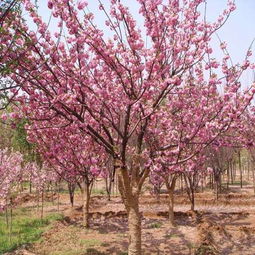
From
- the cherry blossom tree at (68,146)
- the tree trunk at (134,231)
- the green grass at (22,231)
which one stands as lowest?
the green grass at (22,231)

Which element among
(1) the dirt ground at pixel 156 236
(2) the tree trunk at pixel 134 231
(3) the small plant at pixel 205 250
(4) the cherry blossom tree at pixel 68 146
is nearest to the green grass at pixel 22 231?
(1) the dirt ground at pixel 156 236

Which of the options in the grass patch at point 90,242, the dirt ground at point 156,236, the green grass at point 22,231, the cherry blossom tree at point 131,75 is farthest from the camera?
the green grass at point 22,231

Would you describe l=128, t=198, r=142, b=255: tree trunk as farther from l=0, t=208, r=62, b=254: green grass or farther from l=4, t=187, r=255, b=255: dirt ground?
l=0, t=208, r=62, b=254: green grass

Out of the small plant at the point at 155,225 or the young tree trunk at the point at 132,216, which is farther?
the small plant at the point at 155,225

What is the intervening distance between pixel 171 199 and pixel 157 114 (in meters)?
8.30

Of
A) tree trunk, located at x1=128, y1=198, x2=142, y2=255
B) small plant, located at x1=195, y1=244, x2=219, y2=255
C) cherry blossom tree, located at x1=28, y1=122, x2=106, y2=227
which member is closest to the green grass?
cherry blossom tree, located at x1=28, y1=122, x2=106, y2=227

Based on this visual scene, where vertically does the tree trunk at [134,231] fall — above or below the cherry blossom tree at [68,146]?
below

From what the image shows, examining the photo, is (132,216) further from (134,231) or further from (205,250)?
(205,250)

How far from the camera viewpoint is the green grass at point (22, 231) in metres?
12.0

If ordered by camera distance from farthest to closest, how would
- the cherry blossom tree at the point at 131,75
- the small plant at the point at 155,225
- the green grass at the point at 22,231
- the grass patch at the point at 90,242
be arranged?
the small plant at the point at 155,225, the green grass at the point at 22,231, the grass patch at the point at 90,242, the cherry blossom tree at the point at 131,75

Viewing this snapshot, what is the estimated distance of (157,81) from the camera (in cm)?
762

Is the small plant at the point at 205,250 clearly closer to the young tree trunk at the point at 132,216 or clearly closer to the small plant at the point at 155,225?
the young tree trunk at the point at 132,216

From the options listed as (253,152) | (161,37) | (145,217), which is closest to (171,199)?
(145,217)

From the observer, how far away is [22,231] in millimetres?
14516
